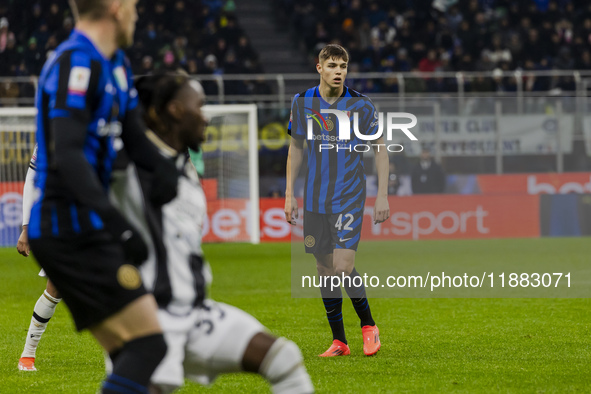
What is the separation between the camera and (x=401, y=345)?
23.7 ft

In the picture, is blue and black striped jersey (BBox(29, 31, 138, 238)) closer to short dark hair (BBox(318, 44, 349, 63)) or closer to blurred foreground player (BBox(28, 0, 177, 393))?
blurred foreground player (BBox(28, 0, 177, 393))

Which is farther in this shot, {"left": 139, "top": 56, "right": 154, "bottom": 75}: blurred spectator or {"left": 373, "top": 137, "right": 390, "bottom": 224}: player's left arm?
{"left": 139, "top": 56, "right": 154, "bottom": 75}: blurred spectator

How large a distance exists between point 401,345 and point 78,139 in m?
4.79

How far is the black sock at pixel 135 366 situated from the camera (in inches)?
114

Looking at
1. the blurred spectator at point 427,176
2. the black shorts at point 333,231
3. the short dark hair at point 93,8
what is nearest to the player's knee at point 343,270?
the black shorts at point 333,231

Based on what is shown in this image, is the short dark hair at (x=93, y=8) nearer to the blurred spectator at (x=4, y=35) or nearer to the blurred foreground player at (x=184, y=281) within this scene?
the blurred foreground player at (x=184, y=281)

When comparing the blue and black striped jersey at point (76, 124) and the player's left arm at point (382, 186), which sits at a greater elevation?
the blue and black striped jersey at point (76, 124)

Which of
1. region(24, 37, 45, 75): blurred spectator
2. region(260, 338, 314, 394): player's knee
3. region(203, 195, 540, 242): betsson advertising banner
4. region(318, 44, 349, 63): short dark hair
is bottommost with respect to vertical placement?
region(203, 195, 540, 242): betsson advertising banner


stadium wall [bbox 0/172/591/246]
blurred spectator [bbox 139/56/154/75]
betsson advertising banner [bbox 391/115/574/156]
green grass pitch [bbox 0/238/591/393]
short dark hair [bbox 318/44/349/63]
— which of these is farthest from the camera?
blurred spectator [bbox 139/56/154/75]

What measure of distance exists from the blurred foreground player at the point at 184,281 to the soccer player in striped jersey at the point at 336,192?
329 centimetres

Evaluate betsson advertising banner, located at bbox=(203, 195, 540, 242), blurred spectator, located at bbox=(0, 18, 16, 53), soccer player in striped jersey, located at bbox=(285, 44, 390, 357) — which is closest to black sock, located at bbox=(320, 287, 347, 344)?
soccer player in striped jersey, located at bbox=(285, 44, 390, 357)

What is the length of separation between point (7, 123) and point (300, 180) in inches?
282

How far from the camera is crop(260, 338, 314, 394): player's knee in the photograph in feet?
10.3

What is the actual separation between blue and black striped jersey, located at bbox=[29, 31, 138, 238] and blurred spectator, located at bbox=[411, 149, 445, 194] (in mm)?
15798
